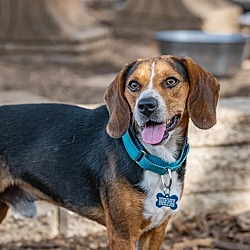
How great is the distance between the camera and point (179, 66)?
369cm

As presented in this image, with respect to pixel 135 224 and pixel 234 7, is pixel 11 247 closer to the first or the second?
pixel 135 224

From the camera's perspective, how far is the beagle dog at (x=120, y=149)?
3.60m

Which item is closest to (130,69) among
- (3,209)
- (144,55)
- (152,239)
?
(152,239)

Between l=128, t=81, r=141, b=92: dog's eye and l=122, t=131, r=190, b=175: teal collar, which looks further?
l=122, t=131, r=190, b=175: teal collar

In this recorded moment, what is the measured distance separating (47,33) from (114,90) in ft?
17.2

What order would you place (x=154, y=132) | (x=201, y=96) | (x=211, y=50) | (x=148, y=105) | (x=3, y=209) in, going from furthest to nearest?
(x=211, y=50) → (x=3, y=209) → (x=201, y=96) → (x=154, y=132) → (x=148, y=105)

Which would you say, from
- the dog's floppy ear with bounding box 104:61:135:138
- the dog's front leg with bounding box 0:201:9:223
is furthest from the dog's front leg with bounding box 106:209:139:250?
the dog's front leg with bounding box 0:201:9:223

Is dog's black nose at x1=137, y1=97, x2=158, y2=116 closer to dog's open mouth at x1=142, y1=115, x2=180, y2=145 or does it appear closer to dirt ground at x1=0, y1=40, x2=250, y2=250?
dog's open mouth at x1=142, y1=115, x2=180, y2=145

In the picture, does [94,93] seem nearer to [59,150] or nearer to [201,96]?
[59,150]

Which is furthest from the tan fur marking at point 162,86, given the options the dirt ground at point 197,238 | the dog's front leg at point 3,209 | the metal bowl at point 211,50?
the metal bowl at point 211,50

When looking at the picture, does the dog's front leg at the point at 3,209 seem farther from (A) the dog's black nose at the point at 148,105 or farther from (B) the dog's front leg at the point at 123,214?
(A) the dog's black nose at the point at 148,105

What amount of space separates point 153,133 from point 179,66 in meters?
0.39

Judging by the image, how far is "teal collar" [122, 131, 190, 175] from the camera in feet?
12.2

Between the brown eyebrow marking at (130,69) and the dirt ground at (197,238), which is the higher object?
the brown eyebrow marking at (130,69)
